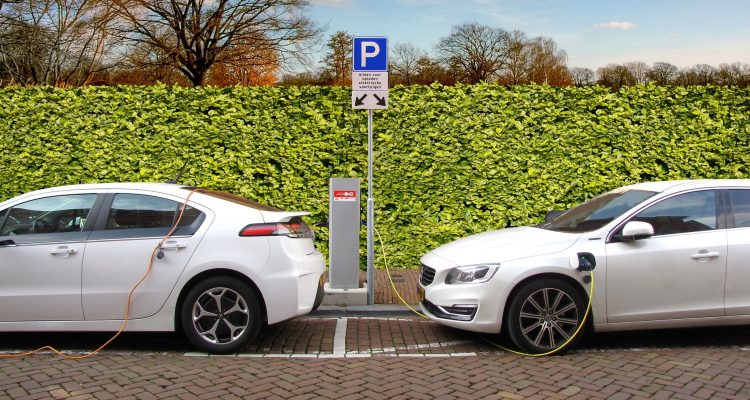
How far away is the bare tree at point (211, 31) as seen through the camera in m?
31.3

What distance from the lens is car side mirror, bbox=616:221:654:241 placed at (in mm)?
5598

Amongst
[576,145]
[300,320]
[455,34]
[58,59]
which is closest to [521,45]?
[455,34]

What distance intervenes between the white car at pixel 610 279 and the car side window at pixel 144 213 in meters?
2.33

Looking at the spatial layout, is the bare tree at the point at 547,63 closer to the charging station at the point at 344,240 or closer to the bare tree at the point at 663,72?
the bare tree at the point at 663,72

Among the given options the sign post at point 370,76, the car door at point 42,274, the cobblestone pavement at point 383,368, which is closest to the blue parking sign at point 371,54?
the sign post at point 370,76

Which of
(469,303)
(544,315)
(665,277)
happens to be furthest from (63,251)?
(665,277)

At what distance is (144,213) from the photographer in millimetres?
5863

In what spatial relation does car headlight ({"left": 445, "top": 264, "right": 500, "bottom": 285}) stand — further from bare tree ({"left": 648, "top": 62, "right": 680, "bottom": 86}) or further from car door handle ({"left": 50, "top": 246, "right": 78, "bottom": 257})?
bare tree ({"left": 648, "top": 62, "right": 680, "bottom": 86})

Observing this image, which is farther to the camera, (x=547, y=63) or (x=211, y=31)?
(x=547, y=63)

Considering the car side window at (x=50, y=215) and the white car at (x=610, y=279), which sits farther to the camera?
the car side window at (x=50, y=215)

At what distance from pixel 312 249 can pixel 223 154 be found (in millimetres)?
4056

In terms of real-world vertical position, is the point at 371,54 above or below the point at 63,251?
above

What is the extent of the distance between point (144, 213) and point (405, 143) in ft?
16.1

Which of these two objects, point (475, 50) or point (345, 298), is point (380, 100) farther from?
point (475, 50)
